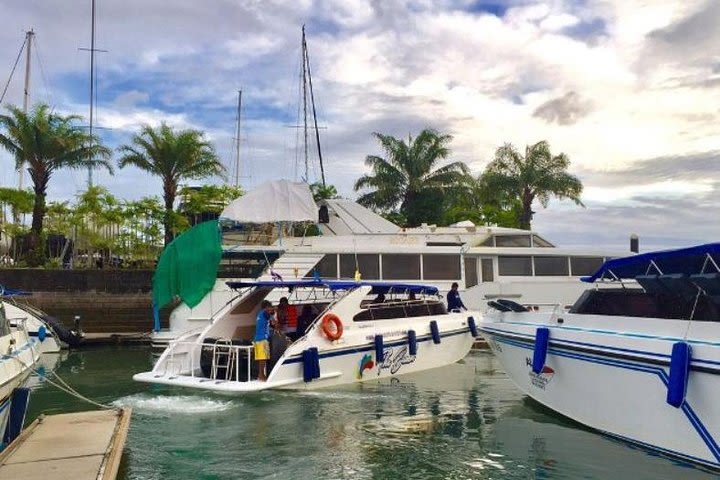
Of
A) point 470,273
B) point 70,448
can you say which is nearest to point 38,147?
point 470,273

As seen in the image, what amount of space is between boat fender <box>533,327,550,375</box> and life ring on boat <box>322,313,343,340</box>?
167 inches

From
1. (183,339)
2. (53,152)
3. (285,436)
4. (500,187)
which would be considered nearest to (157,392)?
(183,339)

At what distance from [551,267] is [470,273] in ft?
10.00

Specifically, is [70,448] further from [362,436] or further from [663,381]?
[663,381]

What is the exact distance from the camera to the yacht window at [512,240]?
23312 mm

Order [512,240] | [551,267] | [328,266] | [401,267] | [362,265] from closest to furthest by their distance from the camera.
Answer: [328,266], [362,265], [401,267], [551,267], [512,240]

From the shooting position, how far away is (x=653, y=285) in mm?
9125

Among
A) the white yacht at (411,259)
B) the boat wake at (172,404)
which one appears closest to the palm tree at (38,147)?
the white yacht at (411,259)

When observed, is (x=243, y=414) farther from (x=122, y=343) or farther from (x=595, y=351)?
(x=122, y=343)

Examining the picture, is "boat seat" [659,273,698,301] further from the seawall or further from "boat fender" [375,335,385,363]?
the seawall

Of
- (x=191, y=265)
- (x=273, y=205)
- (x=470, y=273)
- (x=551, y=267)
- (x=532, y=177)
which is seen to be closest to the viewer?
(x=191, y=265)

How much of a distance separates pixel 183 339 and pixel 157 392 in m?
1.27

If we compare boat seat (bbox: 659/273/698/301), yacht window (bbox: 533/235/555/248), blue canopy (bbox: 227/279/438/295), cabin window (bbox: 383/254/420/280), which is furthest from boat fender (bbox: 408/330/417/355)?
yacht window (bbox: 533/235/555/248)

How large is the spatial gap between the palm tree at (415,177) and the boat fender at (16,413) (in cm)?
2917
